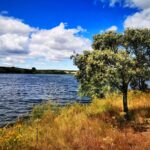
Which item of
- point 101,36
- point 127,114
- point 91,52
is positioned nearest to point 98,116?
point 127,114

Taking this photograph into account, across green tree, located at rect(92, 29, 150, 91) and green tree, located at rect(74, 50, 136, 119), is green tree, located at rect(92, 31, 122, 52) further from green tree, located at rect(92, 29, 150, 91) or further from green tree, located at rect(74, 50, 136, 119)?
green tree, located at rect(74, 50, 136, 119)

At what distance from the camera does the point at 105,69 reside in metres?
13.1

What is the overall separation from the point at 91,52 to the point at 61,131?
461 cm

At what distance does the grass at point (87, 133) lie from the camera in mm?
9039

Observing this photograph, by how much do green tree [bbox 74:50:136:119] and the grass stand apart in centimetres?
176

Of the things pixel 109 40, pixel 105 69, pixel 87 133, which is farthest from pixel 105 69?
pixel 87 133

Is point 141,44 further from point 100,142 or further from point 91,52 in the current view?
point 100,142

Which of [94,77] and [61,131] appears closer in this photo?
[61,131]

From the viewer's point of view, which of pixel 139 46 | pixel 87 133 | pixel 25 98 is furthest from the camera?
pixel 25 98

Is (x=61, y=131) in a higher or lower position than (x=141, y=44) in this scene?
lower

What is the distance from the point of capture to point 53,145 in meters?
9.30

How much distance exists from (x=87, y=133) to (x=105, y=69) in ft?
11.9

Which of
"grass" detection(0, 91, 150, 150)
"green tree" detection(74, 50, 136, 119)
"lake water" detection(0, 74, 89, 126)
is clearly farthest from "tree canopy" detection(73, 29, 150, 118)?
"lake water" detection(0, 74, 89, 126)

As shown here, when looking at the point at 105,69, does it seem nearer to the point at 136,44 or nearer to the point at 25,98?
the point at 136,44
